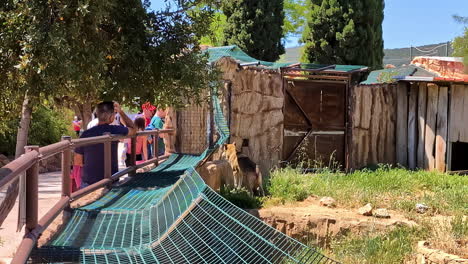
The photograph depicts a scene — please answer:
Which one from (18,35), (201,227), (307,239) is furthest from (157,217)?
(307,239)

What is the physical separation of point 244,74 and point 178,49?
406 cm

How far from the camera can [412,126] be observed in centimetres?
1228

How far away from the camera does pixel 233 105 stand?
33.4ft

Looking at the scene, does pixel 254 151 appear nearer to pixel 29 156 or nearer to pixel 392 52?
pixel 29 156

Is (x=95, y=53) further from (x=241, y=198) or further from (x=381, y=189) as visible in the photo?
(x=381, y=189)

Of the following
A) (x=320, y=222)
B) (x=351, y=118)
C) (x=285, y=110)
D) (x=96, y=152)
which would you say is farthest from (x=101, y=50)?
(x=351, y=118)

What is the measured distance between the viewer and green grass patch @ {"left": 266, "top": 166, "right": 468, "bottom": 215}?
8.27 meters

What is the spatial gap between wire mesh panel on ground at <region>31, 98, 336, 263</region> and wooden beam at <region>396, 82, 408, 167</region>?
8.05 meters

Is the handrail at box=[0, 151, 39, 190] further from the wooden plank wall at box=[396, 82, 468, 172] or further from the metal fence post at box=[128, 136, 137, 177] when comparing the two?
the wooden plank wall at box=[396, 82, 468, 172]

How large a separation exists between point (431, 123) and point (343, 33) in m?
7.59

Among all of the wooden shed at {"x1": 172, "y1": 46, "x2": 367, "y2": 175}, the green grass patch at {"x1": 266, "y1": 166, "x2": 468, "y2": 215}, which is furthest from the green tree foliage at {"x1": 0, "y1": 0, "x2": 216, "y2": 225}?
the wooden shed at {"x1": 172, "y1": 46, "x2": 367, "y2": 175}

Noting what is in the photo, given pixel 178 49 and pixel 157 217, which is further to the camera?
pixel 178 49

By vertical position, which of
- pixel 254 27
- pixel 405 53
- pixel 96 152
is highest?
pixel 254 27

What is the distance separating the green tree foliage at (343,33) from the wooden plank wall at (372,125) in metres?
6.84
